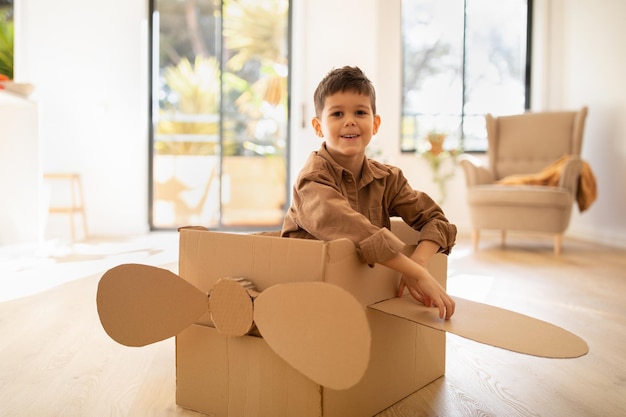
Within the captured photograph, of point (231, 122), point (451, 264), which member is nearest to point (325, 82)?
point (451, 264)

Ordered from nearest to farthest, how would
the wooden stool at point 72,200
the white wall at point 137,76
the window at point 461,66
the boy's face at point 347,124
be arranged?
the boy's face at point 347,124, the wooden stool at point 72,200, the white wall at point 137,76, the window at point 461,66

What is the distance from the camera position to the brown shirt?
0.97 metres

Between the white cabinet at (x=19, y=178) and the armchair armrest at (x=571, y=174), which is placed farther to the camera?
the armchair armrest at (x=571, y=174)

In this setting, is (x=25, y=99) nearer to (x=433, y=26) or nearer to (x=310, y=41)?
(x=310, y=41)

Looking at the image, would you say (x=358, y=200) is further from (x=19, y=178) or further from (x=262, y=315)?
(x=19, y=178)

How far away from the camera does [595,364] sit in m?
1.34

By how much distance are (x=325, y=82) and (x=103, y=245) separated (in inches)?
117

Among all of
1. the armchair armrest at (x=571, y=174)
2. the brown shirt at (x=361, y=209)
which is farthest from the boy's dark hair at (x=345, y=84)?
the armchair armrest at (x=571, y=174)

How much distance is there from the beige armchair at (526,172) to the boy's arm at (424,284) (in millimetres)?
2693

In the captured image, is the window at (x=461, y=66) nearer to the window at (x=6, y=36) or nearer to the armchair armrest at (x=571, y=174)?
the armchair armrest at (x=571, y=174)

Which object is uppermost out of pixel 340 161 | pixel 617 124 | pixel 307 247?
pixel 617 124

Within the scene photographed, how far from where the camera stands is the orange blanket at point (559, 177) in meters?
3.54

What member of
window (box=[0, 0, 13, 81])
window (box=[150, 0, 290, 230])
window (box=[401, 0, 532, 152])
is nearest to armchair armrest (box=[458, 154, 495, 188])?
window (box=[401, 0, 532, 152])

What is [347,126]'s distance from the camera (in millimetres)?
1169
